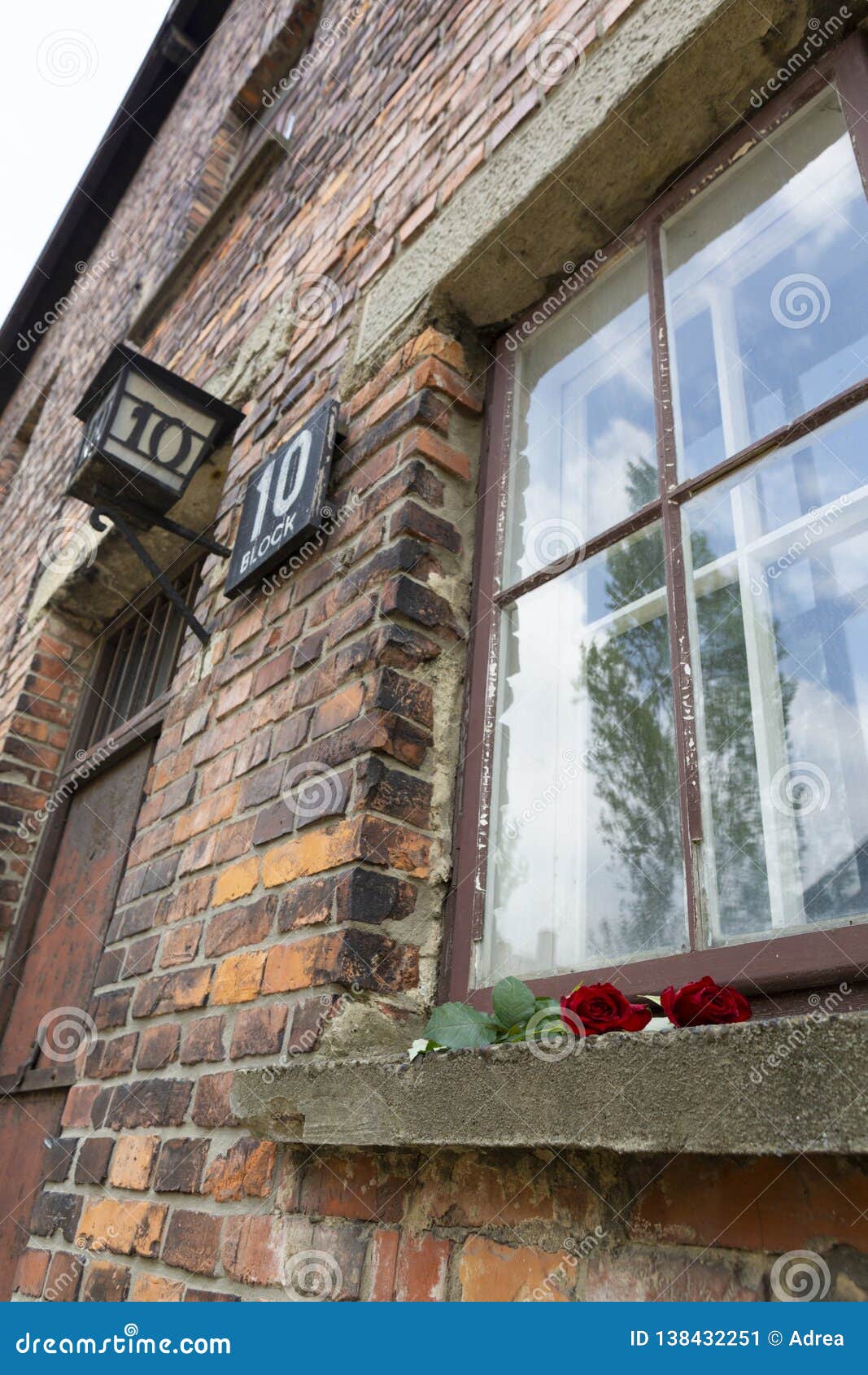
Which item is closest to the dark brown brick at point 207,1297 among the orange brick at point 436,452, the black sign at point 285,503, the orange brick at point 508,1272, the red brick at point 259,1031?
the red brick at point 259,1031

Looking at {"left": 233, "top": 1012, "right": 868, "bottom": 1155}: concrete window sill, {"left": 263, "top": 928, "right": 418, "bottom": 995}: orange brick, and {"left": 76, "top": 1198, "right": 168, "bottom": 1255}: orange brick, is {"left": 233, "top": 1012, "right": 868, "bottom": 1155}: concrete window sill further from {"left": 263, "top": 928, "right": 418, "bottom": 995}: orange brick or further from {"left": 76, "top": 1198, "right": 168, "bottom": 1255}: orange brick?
{"left": 76, "top": 1198, "right": 168, "bottom": 1255}: orange brick

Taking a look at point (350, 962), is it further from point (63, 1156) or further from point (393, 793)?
point (63, 1156)

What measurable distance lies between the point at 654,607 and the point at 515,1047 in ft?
2.38

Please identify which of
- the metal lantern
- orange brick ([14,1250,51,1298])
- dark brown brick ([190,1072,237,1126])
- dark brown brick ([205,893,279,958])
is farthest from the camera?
the metal lantern

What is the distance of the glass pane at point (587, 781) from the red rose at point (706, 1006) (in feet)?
0.71

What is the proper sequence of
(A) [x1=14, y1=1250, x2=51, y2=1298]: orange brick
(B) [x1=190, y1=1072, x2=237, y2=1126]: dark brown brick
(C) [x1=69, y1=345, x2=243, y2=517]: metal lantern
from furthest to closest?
(C) [x1=69, y1=345, x2=243, y2=517]: metal lantern, (A) [x1=14, y1=1250, x2=51, y2=1298]: orange brick, (B) [x1=190, y1=1072, x2=237, y2=1126]: dark brown brick

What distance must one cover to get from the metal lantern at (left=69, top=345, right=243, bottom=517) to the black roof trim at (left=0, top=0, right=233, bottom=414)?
3.82 m

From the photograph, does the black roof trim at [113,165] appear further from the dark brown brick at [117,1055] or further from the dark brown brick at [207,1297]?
the dark brown brick at [207,1297]

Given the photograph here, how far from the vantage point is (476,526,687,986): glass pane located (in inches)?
50.1

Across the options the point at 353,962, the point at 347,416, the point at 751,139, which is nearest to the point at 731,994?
the point at 353,962

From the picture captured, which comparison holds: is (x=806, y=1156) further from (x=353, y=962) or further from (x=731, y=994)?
(x=353, y=962)

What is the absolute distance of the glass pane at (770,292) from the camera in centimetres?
133

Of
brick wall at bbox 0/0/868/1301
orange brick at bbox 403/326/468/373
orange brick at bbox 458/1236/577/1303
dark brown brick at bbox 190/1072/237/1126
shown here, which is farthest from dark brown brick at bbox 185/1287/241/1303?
orange brick at bbox 403/326/468/373

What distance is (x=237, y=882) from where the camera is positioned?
1.75 m
